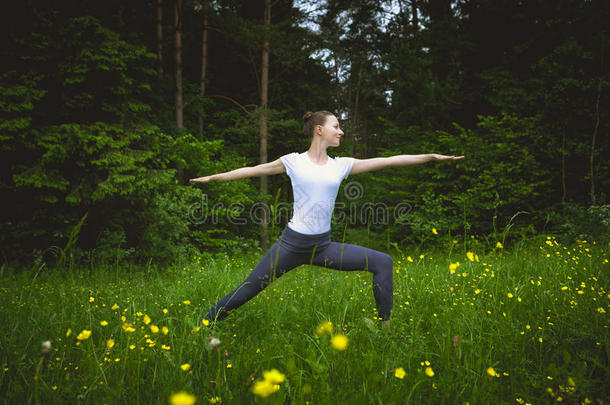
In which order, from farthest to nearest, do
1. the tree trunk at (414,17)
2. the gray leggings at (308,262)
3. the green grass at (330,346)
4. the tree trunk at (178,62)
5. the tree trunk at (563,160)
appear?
the tree trunk at (414,17)
the tree trunk at (178,62)
the tree trunk at (563,160)
the gray leggings at (308,262)
the green grass at (330,346)

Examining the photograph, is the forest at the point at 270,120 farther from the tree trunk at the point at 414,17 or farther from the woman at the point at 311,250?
the woman at the point at 311,250

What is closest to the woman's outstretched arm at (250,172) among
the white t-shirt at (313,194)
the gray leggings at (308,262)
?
the white t-shirt at (313,194)

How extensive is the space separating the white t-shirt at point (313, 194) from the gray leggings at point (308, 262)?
0.25ft

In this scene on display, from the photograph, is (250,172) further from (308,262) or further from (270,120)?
(270,120)

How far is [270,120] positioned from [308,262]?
411 inches

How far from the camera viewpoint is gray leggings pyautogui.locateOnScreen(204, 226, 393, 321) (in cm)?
237

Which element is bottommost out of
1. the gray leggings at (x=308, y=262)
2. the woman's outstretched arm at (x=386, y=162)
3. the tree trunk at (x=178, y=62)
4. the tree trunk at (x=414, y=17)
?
the gray leggings at (x=308, y=262)

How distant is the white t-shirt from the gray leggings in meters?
0.08

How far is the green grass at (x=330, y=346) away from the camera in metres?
1.53

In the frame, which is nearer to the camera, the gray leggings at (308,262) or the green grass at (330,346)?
the green grass at (330,346)

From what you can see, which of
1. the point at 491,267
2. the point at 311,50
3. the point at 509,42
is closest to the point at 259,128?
the point at 311,50

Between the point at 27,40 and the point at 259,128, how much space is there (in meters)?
7.16

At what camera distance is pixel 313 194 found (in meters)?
2.50

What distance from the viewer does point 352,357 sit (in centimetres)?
182
